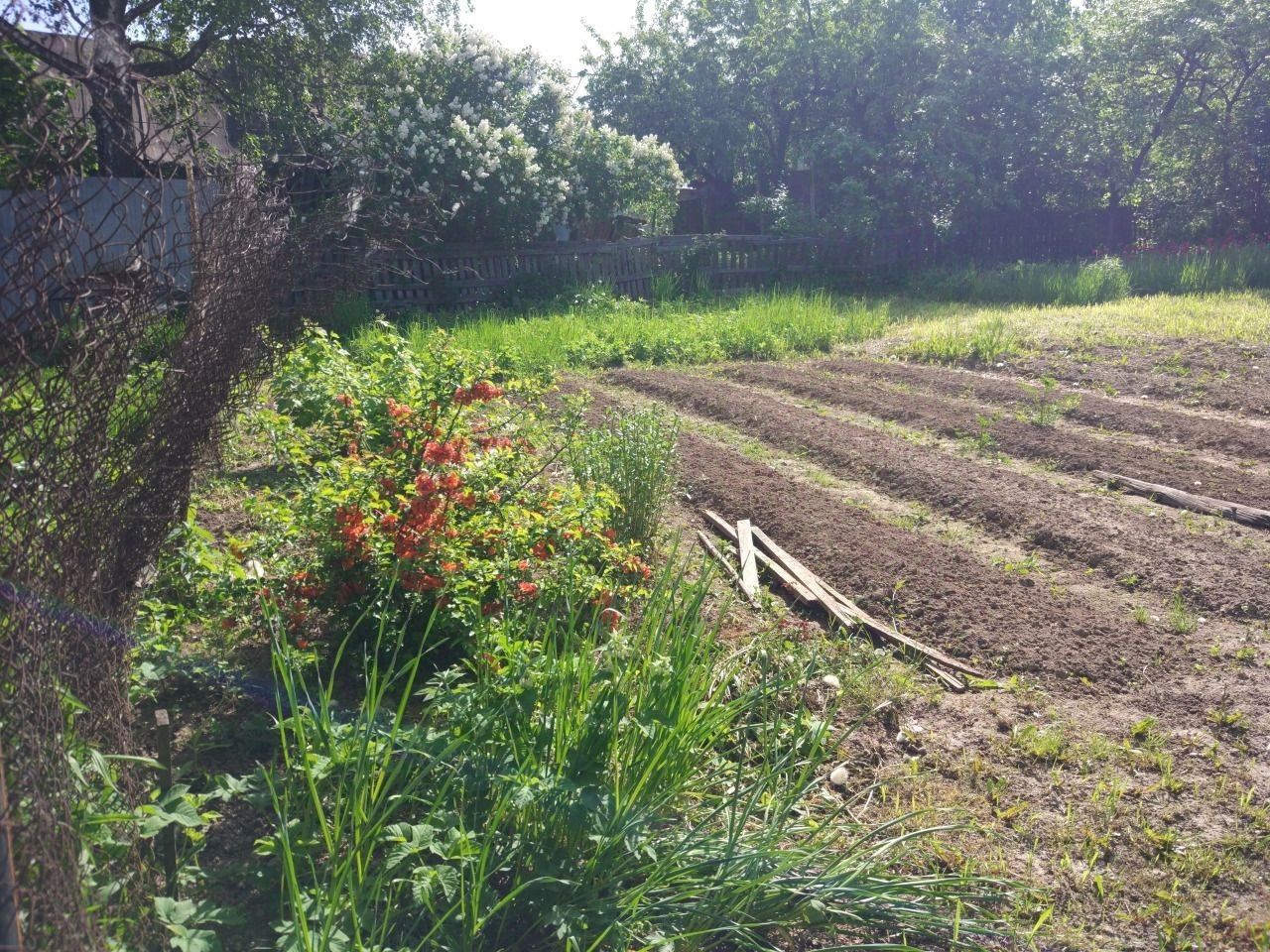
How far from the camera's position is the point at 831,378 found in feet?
33.1

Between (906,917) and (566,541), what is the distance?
1.76 meters

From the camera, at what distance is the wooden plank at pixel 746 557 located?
183 inches

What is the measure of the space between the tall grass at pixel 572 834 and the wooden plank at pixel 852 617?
4.49 ft

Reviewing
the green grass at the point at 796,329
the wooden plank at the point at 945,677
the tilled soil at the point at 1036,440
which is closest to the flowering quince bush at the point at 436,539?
the wooden plank at the point at 945,677

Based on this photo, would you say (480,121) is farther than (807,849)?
Yes

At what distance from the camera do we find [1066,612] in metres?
4.45

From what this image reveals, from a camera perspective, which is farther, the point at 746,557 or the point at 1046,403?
the point at 1046,403

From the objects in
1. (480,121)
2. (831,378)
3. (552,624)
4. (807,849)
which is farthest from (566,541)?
(480,121)

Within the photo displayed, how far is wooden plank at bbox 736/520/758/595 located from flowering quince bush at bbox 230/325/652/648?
0.56 m

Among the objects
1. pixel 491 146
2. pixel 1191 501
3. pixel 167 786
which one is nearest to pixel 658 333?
pixel 491 146

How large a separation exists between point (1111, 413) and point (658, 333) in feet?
17.7

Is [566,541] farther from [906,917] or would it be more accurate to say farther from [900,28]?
[900,28]

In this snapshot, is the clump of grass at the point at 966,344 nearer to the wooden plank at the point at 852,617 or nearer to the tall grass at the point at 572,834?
the wooden plank at the point at 852,617

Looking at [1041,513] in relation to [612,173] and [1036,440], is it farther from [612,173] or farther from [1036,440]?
[612,173]
